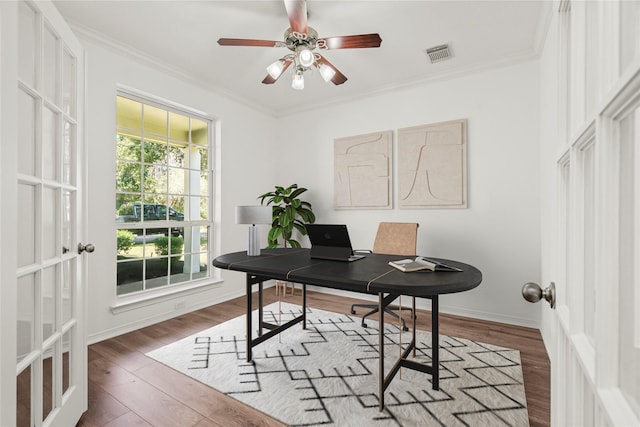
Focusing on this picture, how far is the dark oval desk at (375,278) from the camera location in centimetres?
158

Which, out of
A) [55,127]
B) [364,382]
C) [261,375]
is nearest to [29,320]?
[55,127]

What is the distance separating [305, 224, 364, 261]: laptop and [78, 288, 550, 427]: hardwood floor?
1090 millimetres

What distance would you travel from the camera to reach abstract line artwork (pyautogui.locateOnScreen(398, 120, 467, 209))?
3455 mm

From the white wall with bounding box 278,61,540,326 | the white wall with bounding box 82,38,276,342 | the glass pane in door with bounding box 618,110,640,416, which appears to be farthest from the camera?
the white wall with bounding box 278,61,540,326

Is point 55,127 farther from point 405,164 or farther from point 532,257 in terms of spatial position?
point 532,257

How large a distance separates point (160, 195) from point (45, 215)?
2.10 metres

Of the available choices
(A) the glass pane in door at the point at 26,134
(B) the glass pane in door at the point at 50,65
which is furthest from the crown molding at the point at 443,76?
(A) the glass pane in door at the point at 26,134

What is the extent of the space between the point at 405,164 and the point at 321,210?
140 cm

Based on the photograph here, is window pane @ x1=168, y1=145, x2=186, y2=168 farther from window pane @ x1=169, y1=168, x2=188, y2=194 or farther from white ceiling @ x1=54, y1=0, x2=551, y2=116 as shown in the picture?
white ceiling @ x1=54, y1=0, x2=551, y2=116

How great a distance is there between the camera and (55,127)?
1540mm

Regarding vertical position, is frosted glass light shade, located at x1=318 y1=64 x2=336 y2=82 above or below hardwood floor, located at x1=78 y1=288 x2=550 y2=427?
above

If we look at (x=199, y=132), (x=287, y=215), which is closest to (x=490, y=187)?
(x=287, y=215)

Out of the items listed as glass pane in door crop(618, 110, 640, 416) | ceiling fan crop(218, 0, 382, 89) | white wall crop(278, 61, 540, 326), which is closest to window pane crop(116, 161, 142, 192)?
ceiling fan crop(218, 0, 382, 89)

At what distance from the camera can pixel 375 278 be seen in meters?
1.71
